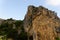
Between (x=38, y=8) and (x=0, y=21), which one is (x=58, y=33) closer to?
(x=38, y=8)

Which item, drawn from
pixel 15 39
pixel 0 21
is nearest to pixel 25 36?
pixel 15 39

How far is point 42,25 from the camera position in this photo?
119ft

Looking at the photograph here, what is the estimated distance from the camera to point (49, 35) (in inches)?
1419

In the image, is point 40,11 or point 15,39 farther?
point 15,39

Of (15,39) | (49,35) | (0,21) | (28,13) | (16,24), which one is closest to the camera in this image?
(49,35)

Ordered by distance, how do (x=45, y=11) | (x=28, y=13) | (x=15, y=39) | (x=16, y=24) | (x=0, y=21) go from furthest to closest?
(x=0, y=21) < (x=16, y=24) < (x=15, y=39) < (x=28, y=13) < (x=45, y=11)

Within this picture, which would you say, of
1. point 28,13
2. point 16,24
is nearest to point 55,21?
point 28,13

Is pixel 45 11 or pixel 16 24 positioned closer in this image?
pixel 45 11

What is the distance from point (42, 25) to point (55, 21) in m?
2.85

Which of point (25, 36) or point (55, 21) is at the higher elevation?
point (55, 21)

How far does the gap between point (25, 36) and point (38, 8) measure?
7.95 meters

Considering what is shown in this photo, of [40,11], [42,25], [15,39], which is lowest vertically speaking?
[15,39]

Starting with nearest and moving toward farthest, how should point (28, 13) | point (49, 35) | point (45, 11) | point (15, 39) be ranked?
point (49, 35) < point (45, 11) < point (28, 13) < point (15, 39)

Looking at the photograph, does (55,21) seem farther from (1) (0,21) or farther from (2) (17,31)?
(1) (0,21)
